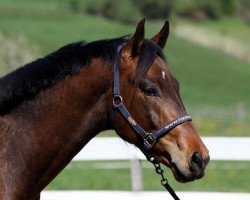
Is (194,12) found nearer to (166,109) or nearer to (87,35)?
(87,35)

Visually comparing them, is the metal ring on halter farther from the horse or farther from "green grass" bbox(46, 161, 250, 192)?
"green grass" bbox(46, 161, 250, 192)

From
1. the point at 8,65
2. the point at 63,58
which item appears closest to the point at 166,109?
the point at 63,58

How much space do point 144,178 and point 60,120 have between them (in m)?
7.38

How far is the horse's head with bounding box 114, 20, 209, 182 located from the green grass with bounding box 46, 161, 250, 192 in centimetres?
536

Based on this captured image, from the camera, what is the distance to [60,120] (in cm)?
395

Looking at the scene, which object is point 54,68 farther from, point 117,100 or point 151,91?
point 151,91

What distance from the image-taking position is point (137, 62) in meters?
3.95

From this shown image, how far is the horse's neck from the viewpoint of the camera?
3.90 metres

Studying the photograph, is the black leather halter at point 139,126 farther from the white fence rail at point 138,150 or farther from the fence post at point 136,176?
the fence post at point 136,176

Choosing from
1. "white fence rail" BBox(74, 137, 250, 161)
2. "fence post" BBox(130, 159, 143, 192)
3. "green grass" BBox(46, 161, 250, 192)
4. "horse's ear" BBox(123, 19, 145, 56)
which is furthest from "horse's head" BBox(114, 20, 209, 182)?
"green grass" BBox(46, 161, 250, 192)

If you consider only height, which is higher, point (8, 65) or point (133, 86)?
point (133, 86)

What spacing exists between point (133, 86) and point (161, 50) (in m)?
0.29

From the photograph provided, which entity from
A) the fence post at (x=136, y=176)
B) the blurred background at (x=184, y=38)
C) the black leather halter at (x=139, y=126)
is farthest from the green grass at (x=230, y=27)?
the black leather halter at (x=139, y=126)

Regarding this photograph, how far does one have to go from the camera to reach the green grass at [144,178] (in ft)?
32.2
